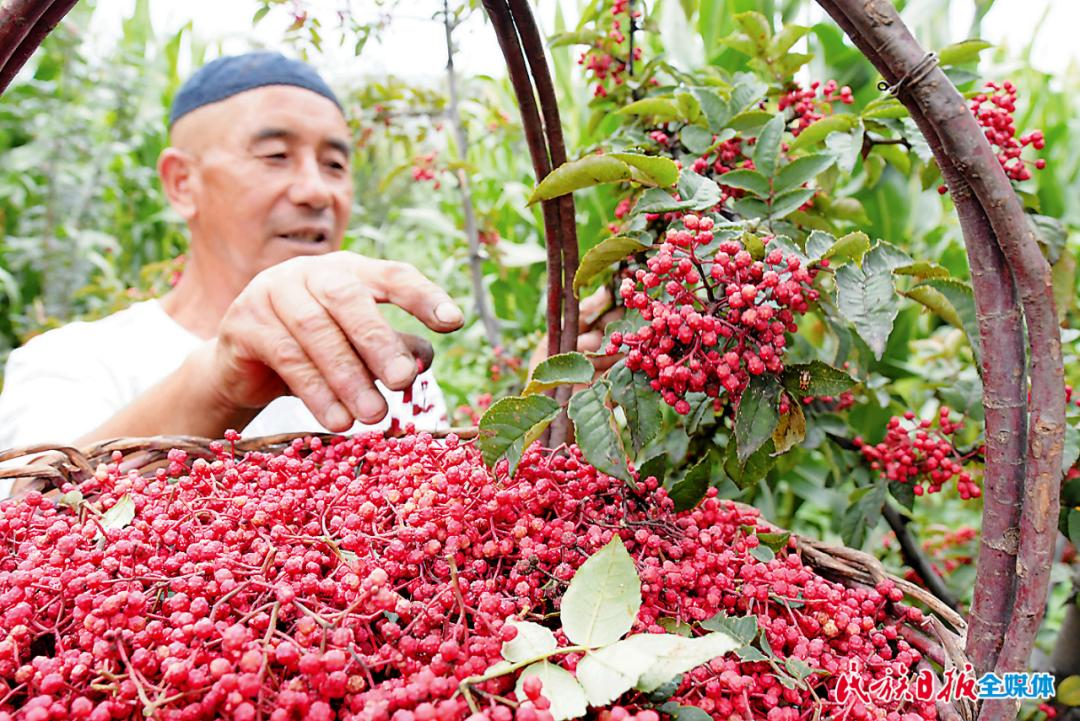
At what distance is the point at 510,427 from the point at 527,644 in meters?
0.16

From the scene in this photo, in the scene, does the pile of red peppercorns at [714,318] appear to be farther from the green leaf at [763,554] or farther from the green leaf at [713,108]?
the green leaf at [713,108]

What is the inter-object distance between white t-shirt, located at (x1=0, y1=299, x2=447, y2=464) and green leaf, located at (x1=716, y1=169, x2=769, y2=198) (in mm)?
552

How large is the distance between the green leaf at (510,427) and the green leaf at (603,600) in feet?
0.35

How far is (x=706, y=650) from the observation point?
34 cm

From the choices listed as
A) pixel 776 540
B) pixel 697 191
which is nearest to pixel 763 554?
pixel 776 540

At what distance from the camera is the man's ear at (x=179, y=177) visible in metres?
1.37

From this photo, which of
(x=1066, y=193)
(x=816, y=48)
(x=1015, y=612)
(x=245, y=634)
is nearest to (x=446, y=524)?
(x=245, y=634)

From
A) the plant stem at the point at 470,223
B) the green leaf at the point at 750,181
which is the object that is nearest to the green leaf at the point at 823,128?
the green leaf at the point at 750,181

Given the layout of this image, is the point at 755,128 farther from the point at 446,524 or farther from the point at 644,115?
the point at 446,524

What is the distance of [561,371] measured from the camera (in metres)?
0.50

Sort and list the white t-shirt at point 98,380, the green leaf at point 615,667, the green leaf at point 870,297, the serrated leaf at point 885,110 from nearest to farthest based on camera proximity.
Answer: the green leaf at point 615,667 < the green leaf at point 870,297 < the serrated leaf at point 885,110 < the white t-shirt at point 98,380

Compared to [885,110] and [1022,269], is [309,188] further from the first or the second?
[1022,269]

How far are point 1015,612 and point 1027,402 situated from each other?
125mm

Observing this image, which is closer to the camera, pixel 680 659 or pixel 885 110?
pixel 680 659
